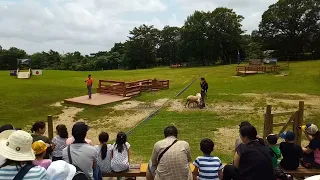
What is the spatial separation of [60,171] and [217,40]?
61.8m

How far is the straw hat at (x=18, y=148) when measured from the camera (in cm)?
348

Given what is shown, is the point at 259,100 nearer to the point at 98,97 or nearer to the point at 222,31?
the point at 98,97

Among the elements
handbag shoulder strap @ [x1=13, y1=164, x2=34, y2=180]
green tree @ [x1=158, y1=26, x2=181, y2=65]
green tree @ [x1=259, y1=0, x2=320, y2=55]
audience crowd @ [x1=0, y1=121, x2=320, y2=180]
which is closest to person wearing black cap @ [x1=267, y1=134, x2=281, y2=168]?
audience crowd @ [x1=0, y1=121, x2=320, y2=180]

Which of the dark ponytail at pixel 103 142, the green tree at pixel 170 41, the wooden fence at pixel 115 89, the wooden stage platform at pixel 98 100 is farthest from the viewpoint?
the green tree at pixel 170 41

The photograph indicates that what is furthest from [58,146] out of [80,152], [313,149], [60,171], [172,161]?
[313,149]

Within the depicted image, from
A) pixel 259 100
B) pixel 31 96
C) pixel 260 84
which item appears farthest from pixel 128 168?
pixel 260 84

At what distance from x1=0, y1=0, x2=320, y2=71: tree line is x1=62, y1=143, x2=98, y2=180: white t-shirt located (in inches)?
2066

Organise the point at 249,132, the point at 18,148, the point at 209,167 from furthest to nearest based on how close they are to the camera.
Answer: the point at 209,167 < the point at 249,132 < the point at 18,148

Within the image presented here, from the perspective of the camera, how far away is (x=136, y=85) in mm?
23281

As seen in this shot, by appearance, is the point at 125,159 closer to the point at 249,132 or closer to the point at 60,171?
the point at 60,171

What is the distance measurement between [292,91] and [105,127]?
15.9 m

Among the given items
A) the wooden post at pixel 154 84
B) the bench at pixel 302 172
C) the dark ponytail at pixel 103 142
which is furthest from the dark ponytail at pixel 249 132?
the wooden post at pixel 154 84

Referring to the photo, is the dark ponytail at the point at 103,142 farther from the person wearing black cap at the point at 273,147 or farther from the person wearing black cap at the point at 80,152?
the person wearing black cap at the point at 273,147

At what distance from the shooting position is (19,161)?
11.5 ft
